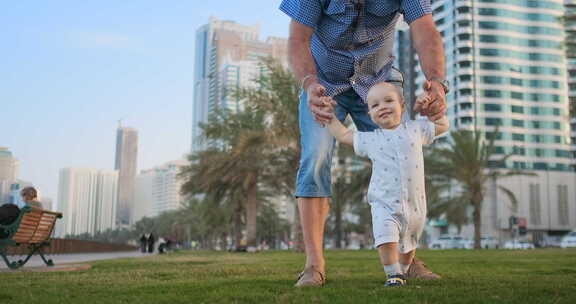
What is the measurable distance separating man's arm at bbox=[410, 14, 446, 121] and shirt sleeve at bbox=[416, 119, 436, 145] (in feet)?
0.24

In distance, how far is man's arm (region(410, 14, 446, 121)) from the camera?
3641 millimetres

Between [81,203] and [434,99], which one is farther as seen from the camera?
[81,203]

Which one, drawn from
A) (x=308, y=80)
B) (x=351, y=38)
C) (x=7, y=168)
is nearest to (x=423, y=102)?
(x=308, y=80)

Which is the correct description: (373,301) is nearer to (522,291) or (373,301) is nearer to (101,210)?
(522,291)

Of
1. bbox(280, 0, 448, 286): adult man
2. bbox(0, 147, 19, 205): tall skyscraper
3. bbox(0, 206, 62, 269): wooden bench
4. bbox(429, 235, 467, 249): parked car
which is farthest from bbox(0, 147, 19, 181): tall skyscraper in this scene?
bbox(280, 0, 448, 286): adult man

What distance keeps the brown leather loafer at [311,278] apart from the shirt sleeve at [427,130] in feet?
3.48

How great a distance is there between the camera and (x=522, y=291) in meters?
3.19

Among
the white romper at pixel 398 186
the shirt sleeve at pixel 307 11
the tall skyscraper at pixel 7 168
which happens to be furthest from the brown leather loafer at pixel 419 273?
the tall skyscraper at pixel 7 168

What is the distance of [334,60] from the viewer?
435cm

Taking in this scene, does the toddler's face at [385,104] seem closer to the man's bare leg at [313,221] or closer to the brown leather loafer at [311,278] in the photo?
the man's bare leg at [313,221]

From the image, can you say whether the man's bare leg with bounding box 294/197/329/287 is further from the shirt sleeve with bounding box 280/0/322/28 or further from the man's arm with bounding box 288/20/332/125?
the shirt sleeve with bounding box 280/0/322/28

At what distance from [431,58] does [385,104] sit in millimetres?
407

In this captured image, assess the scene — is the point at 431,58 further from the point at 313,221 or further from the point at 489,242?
the point at 489,242

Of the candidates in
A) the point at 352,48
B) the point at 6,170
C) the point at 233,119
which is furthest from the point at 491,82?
the point at 352,48
